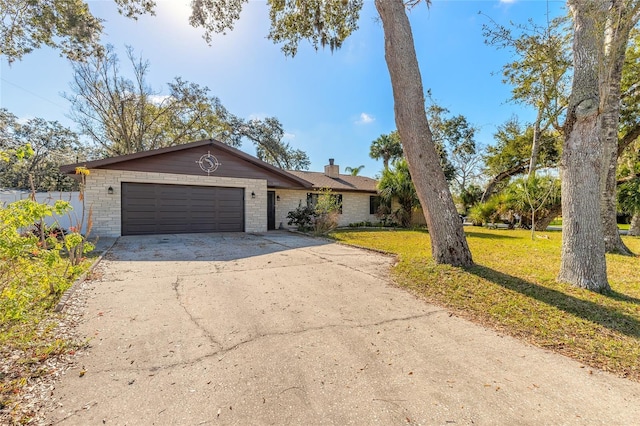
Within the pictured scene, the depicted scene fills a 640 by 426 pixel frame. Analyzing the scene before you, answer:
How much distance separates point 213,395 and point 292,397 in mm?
588

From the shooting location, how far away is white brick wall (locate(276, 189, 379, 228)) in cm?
1482

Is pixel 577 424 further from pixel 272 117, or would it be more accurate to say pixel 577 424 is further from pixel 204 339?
pixel 272 117

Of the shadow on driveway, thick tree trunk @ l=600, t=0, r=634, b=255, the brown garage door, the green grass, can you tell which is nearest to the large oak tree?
the green grass

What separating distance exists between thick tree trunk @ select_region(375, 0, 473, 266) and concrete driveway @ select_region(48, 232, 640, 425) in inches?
70.7

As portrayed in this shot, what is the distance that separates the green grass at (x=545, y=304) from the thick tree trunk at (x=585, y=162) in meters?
0.36

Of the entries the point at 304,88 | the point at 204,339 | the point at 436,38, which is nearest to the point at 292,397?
the point at 204,339

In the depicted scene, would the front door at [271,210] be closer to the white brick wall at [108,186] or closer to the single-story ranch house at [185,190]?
the single-story ranch house at [185,190]

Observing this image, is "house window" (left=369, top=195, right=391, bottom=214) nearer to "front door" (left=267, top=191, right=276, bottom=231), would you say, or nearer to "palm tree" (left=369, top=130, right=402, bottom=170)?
"front door" (left=267, top=191, right=276, bottom=231)

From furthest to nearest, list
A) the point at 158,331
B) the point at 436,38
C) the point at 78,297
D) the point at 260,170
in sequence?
the point at 260,170 < the point at 436,38 < the point at 78,297 < the point at 158,331

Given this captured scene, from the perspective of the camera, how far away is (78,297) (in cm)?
404

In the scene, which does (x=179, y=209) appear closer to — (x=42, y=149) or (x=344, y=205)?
(x=344, y=205)

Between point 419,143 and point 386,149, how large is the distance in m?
24.8

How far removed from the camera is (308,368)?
95.6 inches

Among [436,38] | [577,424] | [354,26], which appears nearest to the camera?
[577,424]
